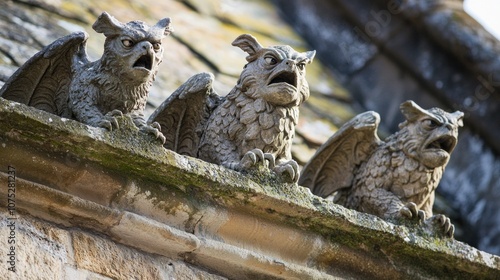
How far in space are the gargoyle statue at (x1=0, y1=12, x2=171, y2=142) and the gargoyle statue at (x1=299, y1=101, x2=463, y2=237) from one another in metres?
1.20

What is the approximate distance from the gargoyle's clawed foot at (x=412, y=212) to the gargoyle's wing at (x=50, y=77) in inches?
61.1

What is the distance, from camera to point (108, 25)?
19.4ft

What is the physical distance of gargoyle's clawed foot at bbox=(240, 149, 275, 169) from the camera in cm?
592

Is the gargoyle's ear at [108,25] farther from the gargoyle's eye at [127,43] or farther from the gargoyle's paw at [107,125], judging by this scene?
the gargoyle's paw at [107,125]

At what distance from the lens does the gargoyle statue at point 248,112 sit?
20.1ft

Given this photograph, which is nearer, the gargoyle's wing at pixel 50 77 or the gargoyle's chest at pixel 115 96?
the gargoyle's chest at pixel 115 96

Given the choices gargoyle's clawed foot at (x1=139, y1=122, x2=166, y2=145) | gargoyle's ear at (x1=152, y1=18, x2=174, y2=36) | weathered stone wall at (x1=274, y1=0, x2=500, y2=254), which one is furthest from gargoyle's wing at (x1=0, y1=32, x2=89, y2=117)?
weathered stone wall at (x1=274, y1=0, x2=500, y2=254)

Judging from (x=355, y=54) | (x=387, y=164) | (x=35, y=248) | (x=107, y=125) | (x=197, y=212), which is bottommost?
(x=35, y=248)

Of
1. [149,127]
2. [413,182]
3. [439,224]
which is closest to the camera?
[149,127]

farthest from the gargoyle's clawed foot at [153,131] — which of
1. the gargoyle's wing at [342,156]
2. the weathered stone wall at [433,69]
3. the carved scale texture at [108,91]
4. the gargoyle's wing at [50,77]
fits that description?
the weathered stone wall at [433,69]

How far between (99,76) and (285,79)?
0.82 metres

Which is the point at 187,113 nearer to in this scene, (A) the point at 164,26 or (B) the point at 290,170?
(A) the point at 164,26

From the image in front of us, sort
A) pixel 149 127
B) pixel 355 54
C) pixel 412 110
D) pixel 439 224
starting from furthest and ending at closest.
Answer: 1. pixel 355 54
2. pixel 412 110
3. pixel 439 224
4. pixel 149 127

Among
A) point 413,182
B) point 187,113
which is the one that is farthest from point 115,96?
point 413,182
